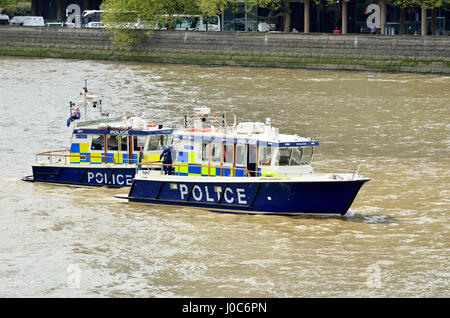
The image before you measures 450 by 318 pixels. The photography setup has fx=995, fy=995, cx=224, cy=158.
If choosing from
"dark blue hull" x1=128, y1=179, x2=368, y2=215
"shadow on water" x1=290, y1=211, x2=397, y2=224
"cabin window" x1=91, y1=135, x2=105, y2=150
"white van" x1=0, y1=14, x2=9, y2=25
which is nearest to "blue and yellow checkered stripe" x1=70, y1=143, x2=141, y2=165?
"cabin window" x1=91, y1=135, x2=105, y2=150

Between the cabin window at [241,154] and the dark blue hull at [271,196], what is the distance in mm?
1025

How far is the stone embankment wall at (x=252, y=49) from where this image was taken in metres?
67.1

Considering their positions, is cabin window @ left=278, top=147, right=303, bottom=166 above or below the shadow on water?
above

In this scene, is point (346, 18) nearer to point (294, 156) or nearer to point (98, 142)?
point (98, 142)

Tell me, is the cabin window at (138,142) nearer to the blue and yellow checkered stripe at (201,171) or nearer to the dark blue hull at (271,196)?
the blue and yellow checkered stripe at (201,171)

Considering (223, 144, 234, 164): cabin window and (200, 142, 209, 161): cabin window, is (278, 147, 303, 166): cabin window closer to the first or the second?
(223, 144, 234, 164): cabin window

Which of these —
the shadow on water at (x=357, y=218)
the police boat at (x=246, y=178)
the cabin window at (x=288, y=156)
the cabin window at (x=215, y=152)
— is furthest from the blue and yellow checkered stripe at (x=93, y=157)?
the shadow on water at (x=357, y=218)

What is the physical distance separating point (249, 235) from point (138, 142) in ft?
25.9

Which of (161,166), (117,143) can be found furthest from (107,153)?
(161,166)

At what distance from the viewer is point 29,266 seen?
2430cm

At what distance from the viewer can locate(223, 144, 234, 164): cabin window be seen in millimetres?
29500

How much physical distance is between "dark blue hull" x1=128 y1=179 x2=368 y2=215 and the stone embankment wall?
131 feet
